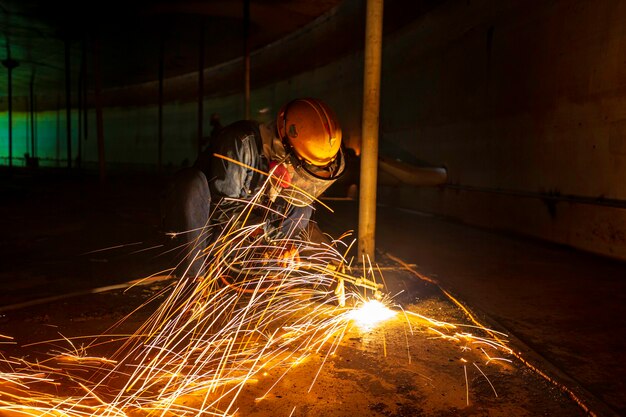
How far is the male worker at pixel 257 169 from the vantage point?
123 inches

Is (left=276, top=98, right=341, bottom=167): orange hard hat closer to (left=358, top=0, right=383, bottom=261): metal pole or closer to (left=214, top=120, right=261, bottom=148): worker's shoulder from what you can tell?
(left=214, top=120, right=261, bottom=148): worker's shoulder

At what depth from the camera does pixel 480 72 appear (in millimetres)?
7750

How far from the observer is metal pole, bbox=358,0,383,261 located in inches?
177

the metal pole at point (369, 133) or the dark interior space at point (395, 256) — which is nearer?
the dark interior space at point (395, 256)

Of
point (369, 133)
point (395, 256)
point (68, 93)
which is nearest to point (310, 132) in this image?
point (369, 133)

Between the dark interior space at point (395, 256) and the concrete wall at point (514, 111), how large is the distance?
0.03 metres

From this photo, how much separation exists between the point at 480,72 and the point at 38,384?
7158 millimetres

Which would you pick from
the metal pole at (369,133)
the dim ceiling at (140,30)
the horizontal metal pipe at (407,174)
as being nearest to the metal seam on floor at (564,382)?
the metal pole at (369,133)

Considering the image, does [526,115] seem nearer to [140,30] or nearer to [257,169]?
[257,169]

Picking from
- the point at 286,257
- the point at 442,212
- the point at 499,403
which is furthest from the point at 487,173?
the point at 499,403

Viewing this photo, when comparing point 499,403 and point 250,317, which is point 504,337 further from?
point 250,317

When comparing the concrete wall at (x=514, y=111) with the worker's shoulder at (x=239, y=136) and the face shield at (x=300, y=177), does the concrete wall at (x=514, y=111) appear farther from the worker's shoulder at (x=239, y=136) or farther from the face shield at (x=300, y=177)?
the worker's shoulder at (x=239, y=136)

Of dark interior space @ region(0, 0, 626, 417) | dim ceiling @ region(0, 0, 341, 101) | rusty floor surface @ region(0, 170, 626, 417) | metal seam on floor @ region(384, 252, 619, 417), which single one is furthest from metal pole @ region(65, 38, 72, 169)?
metal seam on floor @ region(384, 252, 619, 417)

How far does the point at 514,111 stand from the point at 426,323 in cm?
460
